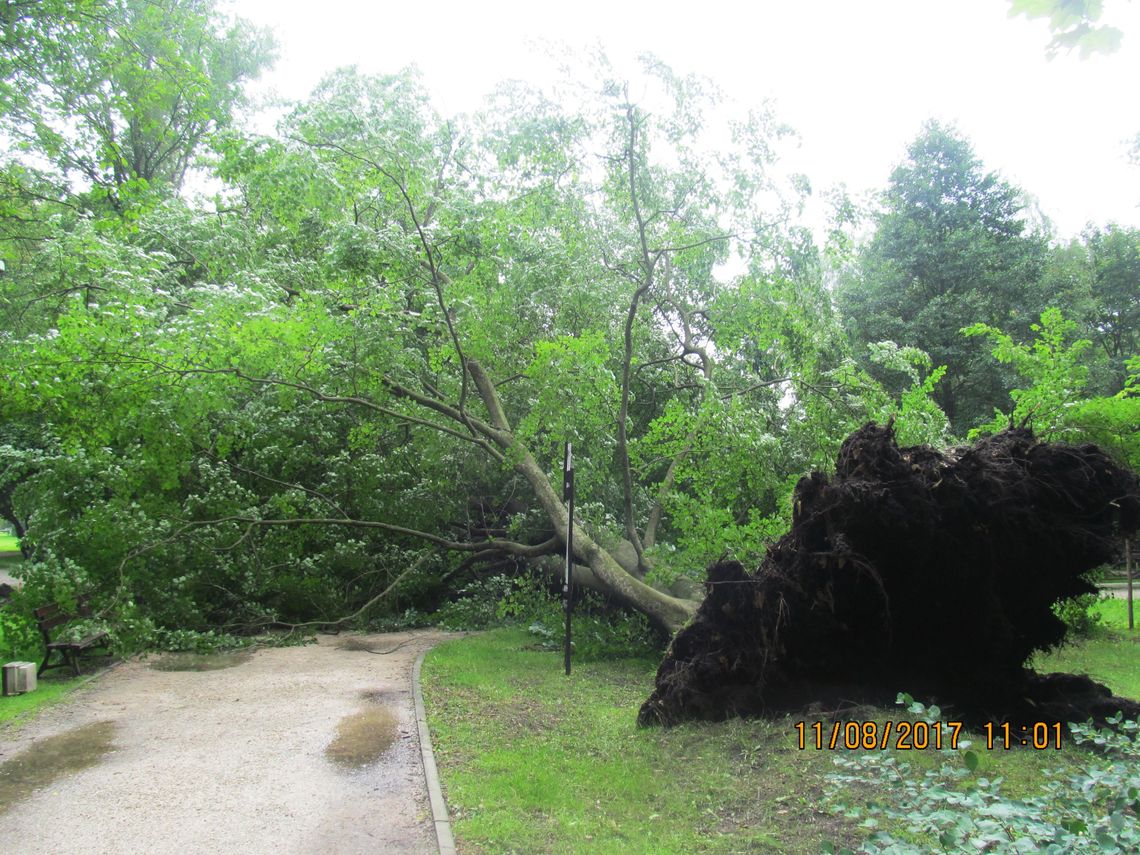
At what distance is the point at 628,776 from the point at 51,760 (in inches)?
172

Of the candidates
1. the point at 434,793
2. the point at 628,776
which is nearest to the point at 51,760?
the point at 434,793

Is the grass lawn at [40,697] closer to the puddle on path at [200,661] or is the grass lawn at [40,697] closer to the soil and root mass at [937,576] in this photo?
the puddle on path at [200,661]

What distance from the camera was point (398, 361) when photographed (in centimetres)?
1120

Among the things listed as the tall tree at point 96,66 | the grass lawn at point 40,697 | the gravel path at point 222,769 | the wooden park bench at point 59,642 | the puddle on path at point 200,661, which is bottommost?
the puddle on path at point 200,661

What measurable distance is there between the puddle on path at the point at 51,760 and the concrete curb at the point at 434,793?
244 centimetres

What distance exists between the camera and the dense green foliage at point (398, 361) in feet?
31.0

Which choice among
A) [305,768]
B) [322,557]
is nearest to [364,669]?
[322,557]

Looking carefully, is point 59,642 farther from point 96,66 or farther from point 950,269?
point 950,269

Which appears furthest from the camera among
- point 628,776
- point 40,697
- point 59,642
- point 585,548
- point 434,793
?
point 585,548

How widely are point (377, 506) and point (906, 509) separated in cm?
885

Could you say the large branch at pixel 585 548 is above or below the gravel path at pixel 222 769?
above

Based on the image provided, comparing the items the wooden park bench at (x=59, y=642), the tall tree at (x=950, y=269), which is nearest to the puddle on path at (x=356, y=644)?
the wooden park bench at (x=59, y=642)

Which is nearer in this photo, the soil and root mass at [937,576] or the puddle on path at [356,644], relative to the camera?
the soil and root mass at [937,576]
